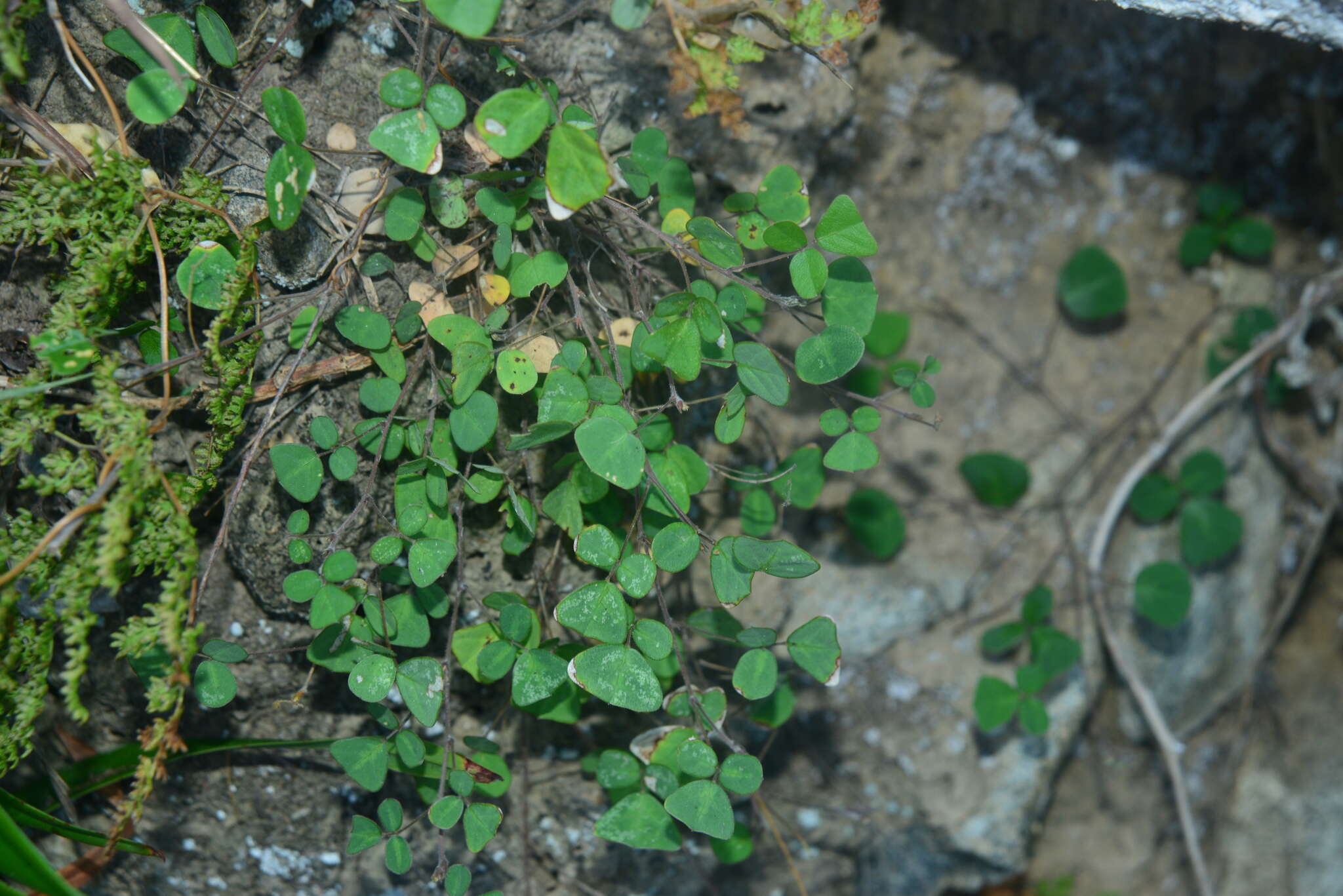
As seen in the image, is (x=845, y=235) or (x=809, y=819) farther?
(x=809, y=819)

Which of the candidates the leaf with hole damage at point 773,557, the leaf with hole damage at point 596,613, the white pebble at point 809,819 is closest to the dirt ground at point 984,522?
the white pebble at point 809,819

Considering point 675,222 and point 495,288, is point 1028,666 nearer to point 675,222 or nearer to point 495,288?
point 675,222

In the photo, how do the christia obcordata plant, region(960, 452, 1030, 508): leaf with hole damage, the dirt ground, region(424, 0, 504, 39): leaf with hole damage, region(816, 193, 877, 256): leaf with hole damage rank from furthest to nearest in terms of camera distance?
1. region(960, 452, 1030, 508): leaf with hole damage
2. the dirt ground
3. region(816, 193, 877, 256): leaf with hole damage
4. the christia obcordata plant
5. region(424, 0, 504, 39): leaf with hole damage

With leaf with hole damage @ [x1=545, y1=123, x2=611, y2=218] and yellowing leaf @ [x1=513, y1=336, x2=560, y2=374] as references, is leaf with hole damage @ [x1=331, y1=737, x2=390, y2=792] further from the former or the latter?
leaf with hole damage @ [x1=545, y1=123, x2=611, y2=218]

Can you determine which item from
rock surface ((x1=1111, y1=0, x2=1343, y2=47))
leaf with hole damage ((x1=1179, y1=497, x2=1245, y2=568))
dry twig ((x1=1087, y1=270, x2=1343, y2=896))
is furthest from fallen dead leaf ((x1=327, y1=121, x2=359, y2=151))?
leaf with hole damage ((x1=1179, y1=497, x2=1245, y2=568))

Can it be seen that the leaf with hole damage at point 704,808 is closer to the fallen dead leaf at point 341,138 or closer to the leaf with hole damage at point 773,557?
the leaf with hole damage at point 773,557

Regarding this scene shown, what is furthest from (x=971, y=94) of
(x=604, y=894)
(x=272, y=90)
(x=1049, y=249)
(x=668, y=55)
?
(x=604, y=894)

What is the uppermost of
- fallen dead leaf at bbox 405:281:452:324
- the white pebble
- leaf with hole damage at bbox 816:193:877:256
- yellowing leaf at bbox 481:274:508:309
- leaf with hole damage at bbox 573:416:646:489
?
leaf with hole damage at bbox 816:193:877:256

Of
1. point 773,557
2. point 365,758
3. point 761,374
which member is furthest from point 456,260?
point 365,758
